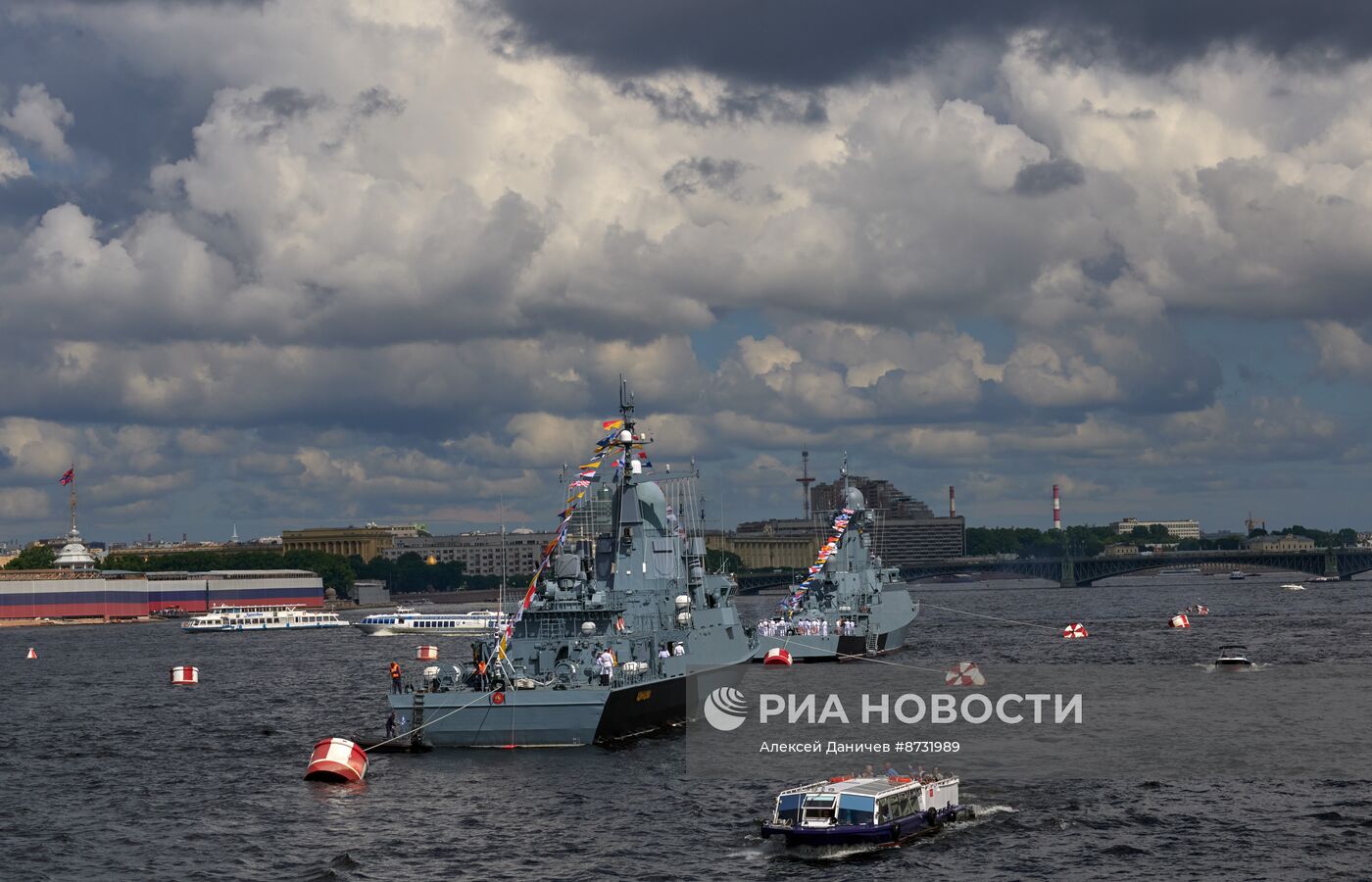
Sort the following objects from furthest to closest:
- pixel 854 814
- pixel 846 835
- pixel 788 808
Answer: pixel 788 808
pixel 854 814
pixel 846 835

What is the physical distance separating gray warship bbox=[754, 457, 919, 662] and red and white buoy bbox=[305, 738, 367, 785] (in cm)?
6036

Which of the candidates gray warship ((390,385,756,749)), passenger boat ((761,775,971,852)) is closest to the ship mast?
gray warship ((390,385,756,749))

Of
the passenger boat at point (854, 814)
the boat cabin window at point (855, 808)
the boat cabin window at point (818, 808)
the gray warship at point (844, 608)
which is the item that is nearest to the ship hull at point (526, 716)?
the passenger boat at point (854, 814)

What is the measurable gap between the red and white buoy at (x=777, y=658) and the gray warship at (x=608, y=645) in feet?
101

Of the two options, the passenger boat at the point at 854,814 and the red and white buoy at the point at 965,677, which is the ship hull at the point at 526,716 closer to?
the passenger boat at the point at 854,814

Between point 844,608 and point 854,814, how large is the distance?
84.8m

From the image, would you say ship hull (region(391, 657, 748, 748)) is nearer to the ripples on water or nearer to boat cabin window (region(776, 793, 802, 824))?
the ripples on water

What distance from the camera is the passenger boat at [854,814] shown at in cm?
5038

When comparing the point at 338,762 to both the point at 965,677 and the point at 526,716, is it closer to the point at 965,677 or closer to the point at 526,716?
the point at 526,716

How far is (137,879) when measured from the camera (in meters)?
51.5

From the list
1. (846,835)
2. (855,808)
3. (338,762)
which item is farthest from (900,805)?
(338,762)

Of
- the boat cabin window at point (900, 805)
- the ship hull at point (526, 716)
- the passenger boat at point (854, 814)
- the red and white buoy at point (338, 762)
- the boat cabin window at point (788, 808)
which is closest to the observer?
the passenger boat at point (854, 814)

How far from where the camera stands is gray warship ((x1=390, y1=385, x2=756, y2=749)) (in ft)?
228

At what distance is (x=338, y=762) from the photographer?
66.5 metres
